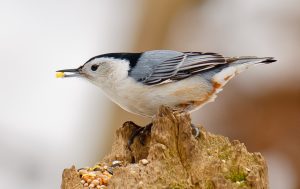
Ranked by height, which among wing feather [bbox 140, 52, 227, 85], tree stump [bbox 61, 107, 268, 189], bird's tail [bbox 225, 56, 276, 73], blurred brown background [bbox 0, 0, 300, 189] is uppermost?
bird's tail [bbox 225, 56, 276, 73]

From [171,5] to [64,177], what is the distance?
3.34m

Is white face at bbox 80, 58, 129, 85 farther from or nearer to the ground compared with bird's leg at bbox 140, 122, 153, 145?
farther from the ground

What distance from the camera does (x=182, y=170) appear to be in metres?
3.00

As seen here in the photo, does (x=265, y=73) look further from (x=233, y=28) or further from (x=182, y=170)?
(x=182, y=170)

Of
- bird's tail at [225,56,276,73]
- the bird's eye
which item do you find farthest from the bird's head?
bird's tail at [225,56,276,73]

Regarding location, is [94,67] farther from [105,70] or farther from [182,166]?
[182,166]

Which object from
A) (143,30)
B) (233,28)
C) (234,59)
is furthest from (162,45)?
(234,59)

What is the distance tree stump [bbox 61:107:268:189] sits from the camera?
2930 millimetres

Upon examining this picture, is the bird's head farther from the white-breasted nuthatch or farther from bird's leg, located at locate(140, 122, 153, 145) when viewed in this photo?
bird's leg, located at locate(140, 122, 153, 145)

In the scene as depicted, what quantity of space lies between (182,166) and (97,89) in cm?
334

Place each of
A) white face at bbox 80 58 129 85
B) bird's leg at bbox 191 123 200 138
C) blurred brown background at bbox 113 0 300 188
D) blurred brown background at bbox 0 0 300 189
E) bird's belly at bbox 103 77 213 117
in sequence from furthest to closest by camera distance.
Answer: blurred brown background at bbox 0 0 300 189 → blurred brown background at bbox 113 0 300 188 → white face at bbox 80 58 129 85 → bird's belly at bbox 103 77 213 117 → bird's leg at bbox 191 123 200 138

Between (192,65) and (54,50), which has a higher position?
(192,65)

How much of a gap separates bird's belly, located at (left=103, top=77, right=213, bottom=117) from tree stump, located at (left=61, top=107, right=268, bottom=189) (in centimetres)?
41

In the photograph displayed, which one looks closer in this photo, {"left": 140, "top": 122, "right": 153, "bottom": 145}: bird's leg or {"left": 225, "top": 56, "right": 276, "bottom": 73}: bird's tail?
{"left": 140, "top": 122, "right": 153, "bottom": 145}: bird's leg
